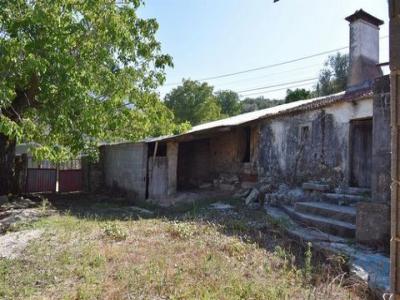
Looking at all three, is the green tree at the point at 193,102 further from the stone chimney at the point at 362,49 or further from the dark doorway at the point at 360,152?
the dark doorway at the point at 360,152

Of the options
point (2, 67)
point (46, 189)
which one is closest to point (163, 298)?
point (2, 67)

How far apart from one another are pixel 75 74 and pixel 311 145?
649 cm

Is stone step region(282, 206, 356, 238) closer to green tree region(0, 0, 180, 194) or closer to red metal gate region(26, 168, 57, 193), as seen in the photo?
green tree region(0, 0, 180, 194)

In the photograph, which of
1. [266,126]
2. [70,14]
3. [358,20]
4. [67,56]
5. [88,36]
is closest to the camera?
[67,56]

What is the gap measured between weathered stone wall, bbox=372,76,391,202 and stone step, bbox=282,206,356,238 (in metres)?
0.97

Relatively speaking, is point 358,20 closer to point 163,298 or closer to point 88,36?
point 88,36

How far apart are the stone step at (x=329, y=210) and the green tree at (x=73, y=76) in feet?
16.8

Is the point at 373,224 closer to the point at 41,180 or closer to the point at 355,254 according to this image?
the point at 355,254

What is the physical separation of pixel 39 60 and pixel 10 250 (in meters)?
3.63

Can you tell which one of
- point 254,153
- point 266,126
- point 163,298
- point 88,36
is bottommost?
point 163,298

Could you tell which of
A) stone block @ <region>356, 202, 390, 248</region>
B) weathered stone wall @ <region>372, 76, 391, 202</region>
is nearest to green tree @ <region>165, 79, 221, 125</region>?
weathered stone wall @ <region>372, 76, 391, 202</region>

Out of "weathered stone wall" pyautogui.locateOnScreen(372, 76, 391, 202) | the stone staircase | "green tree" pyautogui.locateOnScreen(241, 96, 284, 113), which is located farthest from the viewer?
"green tree" pyautogui.locateOnScreen(241, 96, 284, 113)

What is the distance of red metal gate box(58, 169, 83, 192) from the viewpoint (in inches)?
645

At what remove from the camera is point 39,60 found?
287 inches
